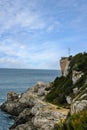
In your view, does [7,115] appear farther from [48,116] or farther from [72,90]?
[48,116]

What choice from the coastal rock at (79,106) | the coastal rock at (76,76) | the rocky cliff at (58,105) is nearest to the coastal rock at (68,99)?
the rocky cliff at (58,105)

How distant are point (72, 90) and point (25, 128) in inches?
738

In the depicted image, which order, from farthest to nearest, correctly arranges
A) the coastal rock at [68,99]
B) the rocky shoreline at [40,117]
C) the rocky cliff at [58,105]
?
the coastal rock at [68,99], the rocky shoreline at [40,117], the rocky cliff at [58,105]

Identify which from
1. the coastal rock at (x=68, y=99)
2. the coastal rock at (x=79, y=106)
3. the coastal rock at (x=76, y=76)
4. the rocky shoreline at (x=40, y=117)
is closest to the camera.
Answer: the coastal rock at (x=79, y=106)

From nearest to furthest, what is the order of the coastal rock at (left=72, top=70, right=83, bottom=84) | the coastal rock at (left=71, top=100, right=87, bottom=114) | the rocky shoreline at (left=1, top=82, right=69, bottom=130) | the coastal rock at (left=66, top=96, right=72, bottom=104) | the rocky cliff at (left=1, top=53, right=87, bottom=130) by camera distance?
the rocky cliff at (left=1, top=53, right=87, bottom=130) < the coastal rock at (left=71, top=100, right=87, bottom=114) < the rocky shoreline at (left=1, top=82, right=69, bottom=130) < the coastal rock at (left=66, top=96, right=72, bottom=104) < the coastal rock at (left=72, top=70, right=83, bottom=84)

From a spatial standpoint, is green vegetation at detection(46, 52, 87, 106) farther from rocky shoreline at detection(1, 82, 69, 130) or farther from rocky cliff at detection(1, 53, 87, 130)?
rocky shoreline at detection(1, 82, 69, 130)

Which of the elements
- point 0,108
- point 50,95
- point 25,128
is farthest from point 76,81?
point 0,108

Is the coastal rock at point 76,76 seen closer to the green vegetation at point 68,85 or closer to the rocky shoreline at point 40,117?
the green vegetation at point 68,85

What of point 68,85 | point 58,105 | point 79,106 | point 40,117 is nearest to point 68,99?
point 58,105

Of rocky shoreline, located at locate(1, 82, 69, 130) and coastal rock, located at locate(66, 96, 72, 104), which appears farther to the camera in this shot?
coastal rock, located at locate(66, 96, 72, 104)

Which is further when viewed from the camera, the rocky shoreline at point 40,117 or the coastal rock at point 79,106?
the rocky shoreline at point 40,117

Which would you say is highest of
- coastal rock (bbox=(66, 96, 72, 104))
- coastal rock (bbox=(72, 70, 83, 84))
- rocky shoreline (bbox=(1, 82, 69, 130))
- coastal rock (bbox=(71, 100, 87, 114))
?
coastal rock (bbox=(72, 70, 83, 84))

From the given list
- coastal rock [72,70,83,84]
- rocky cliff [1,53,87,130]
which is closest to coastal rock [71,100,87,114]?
rocky cliff [1,53,87,130]

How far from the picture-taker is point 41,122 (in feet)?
145
